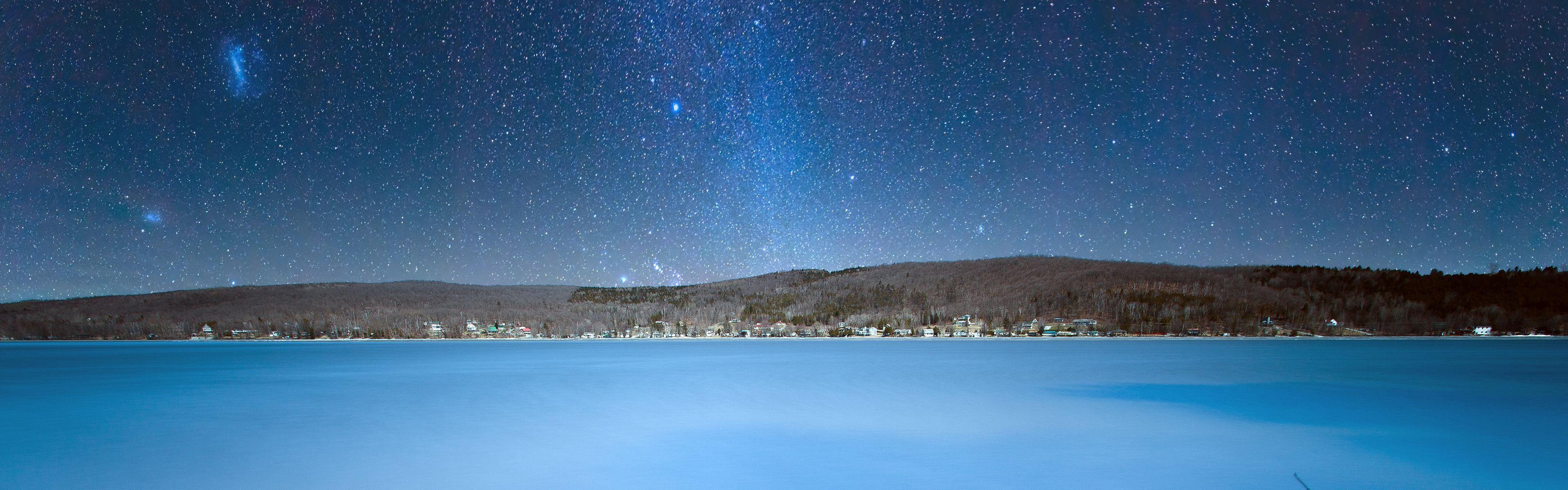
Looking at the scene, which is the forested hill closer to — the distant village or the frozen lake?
the distant village

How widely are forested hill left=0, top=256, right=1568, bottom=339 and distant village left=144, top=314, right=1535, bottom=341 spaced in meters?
0.91

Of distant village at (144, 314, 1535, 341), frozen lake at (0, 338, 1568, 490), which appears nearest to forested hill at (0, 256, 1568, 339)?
distant village at (144, 314, 1535, 341)

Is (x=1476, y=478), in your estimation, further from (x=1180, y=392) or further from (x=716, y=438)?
(x=1180, y=392)

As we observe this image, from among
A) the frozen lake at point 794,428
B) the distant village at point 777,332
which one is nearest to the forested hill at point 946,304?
the distant village at point 777,332

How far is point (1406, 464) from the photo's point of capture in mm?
11070

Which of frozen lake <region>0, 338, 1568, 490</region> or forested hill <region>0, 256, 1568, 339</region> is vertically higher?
forested hill <region>0, 256, 1568, 339</region>

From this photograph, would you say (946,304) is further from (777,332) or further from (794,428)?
(794,428)

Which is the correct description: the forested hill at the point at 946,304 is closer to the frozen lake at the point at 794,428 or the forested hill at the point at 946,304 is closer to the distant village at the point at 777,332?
the distant village at the point at 777,332

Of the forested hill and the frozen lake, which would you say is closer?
the frozen lake

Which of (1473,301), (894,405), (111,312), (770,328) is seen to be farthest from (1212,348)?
(111,312)

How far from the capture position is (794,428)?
14.0 meters

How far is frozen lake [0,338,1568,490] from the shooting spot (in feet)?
32.8

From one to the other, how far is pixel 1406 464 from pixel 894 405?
8.16 meters

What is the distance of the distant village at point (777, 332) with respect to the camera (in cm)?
9031
